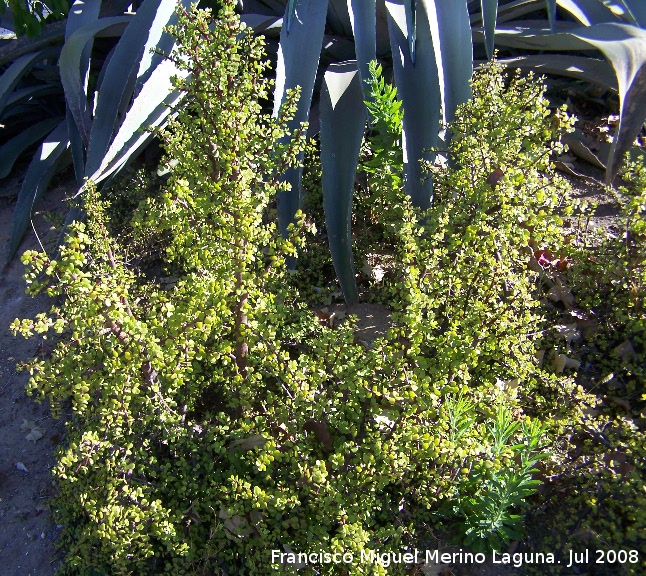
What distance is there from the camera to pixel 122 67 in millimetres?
2672

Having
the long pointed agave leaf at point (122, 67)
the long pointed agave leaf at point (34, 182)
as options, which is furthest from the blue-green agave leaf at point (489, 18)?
the long pointed agave leaf at point (34, 182)

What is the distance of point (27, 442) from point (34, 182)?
4.41 ft

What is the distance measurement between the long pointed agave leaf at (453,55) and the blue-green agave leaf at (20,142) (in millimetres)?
2195

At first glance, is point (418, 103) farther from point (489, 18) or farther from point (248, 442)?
point (248, 442)

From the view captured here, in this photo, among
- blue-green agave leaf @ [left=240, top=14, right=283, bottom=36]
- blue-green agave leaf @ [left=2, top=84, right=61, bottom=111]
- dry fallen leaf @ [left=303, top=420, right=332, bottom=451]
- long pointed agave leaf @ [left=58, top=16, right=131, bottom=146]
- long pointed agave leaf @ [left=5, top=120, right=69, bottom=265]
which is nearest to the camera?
dry fallen leaf @ [left=303, top=420, right=332, bottom=451]

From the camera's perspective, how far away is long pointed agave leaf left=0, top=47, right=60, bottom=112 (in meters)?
2.98

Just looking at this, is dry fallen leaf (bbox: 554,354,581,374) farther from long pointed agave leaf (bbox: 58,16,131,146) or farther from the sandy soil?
long pointed agave leaf (bbox: 58,16,131,146)

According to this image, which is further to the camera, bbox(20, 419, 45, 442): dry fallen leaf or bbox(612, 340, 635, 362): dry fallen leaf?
bbox(20, 419, 45, 442): dry fallen leaf

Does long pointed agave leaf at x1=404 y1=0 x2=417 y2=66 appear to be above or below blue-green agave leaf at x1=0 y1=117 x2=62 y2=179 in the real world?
above

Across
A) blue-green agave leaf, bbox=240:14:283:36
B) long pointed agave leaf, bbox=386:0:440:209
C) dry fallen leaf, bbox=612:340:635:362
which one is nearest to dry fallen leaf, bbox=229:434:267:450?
long pointed agave leaf, bbox=386:0:440:209

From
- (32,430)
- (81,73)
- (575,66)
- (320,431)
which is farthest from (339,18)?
(32,430)

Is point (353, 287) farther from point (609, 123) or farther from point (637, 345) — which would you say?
point (609, 123)

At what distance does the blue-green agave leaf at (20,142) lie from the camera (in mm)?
3385

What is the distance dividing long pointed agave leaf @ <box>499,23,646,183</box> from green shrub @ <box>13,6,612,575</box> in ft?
1.23
